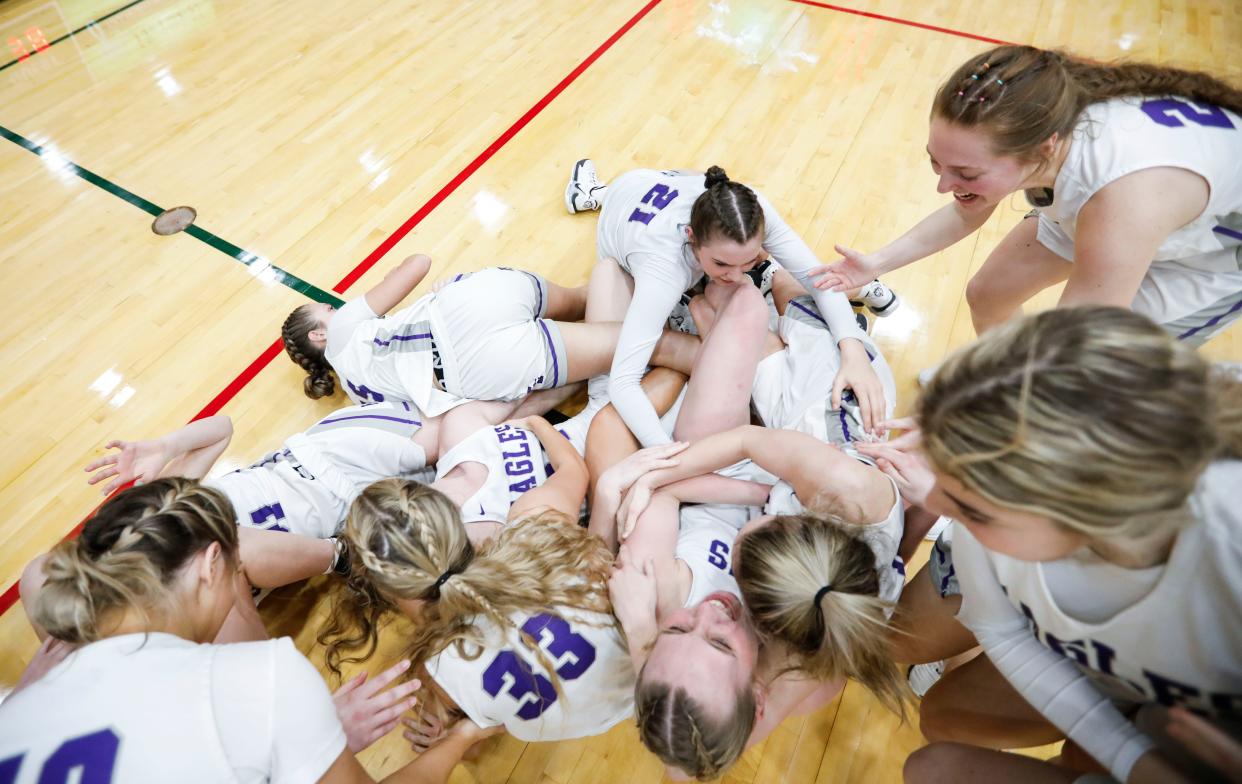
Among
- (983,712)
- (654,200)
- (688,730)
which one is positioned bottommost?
(983,712)

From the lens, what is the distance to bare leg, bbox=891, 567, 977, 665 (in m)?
1.37

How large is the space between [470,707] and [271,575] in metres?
0.67

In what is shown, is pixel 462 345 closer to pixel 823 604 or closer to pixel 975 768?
pixel 823 604

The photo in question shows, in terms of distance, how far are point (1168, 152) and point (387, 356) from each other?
195 centimetres

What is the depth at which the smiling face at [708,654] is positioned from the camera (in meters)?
1.14

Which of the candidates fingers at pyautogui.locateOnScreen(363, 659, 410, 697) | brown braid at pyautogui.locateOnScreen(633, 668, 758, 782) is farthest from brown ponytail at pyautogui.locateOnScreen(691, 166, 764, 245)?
fingers at pyautogui.locateOnScreen(363, 659, 410, 697)

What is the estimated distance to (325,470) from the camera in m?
1.81

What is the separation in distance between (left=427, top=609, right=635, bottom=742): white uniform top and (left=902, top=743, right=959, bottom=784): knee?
568 mm

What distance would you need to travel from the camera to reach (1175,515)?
784 millimetres

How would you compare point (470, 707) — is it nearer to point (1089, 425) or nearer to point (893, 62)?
point (1089, 425)

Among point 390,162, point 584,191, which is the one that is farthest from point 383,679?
point 390,162

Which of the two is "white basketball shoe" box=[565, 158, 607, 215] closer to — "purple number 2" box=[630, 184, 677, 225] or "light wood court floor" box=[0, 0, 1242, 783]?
"light wood court floor" box=[0, 0, 1242, 783]

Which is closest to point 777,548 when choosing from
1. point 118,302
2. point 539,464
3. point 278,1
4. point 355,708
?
point 539,464

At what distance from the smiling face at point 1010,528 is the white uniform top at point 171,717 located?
40.9 inches
